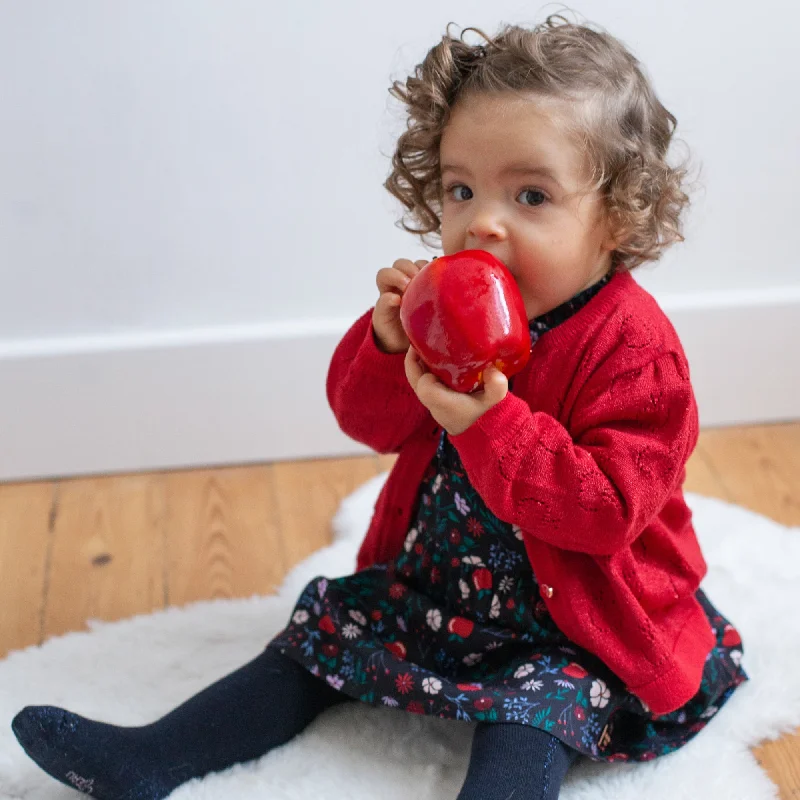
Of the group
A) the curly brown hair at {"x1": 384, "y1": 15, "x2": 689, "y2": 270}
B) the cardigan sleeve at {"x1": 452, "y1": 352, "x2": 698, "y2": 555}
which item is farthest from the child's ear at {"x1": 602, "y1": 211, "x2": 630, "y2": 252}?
the cardigan sleeve at {"x1": 452, "y1": 352, "x2": 698, "y2": 555}

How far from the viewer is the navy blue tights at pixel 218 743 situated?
1042 millimetres

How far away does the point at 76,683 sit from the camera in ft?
4.16

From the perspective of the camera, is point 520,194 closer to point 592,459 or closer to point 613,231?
point 613,231

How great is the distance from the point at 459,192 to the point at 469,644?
0.44 m

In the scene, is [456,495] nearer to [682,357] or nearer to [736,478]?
[682,357]

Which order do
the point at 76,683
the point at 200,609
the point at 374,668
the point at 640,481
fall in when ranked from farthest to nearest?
the point at 200,609 → the point at 76,683 → the point at 374,668 → the point at 640,481

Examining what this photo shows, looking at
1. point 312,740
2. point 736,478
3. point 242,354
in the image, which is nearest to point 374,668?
point 312,740

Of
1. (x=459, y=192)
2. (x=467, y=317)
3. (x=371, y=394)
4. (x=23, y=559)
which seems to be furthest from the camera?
(x=23, y=559)

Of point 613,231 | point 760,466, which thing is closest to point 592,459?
point 613,231

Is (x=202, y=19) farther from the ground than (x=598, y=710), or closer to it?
farther from the ground

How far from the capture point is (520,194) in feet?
3.42

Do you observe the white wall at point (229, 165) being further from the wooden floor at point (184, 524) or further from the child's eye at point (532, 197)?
the child's eye at point (532, 197)

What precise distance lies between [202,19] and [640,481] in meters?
0.87

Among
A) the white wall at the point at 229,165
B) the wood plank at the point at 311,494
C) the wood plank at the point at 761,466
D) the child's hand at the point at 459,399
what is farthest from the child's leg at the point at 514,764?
the white wall at the point at 229,165
